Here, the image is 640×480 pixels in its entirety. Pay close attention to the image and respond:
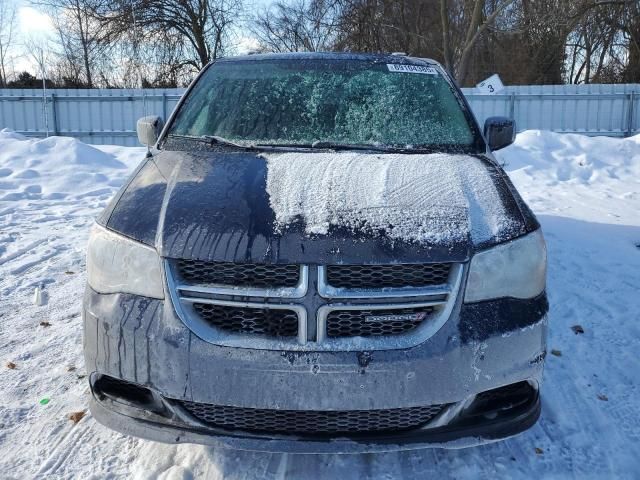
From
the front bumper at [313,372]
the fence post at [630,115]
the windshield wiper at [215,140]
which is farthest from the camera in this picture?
the fence post at [630,115]

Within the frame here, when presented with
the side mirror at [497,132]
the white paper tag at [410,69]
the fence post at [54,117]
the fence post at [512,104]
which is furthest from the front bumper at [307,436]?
the fence post at [54,117]

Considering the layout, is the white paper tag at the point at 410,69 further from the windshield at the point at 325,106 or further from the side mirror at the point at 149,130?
the side mirror at the point at 149,130

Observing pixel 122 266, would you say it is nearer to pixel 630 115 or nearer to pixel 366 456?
pixel 366 456

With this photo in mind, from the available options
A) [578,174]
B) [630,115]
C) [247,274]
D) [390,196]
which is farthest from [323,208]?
[630,115]

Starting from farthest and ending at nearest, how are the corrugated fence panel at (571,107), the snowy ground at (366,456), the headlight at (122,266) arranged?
1. the corrugated fence panel at (571,107)
2. the snowy ground at (366,456)
3. the headlight at (122,266)

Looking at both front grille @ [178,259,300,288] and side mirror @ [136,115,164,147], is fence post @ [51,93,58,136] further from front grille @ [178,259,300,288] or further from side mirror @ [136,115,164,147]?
front grille @ [178,259,300,288]

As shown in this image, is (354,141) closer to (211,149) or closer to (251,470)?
(211,149)

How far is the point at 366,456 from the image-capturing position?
7.84ft

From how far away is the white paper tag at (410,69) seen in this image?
12.0 ft

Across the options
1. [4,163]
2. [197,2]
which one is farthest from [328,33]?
[4,163]

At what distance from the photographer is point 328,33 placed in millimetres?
24156

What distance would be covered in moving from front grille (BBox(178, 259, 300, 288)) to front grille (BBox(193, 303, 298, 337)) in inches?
3.4

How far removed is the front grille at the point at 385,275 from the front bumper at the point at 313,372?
151mm

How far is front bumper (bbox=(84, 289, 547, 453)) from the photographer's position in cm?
195
